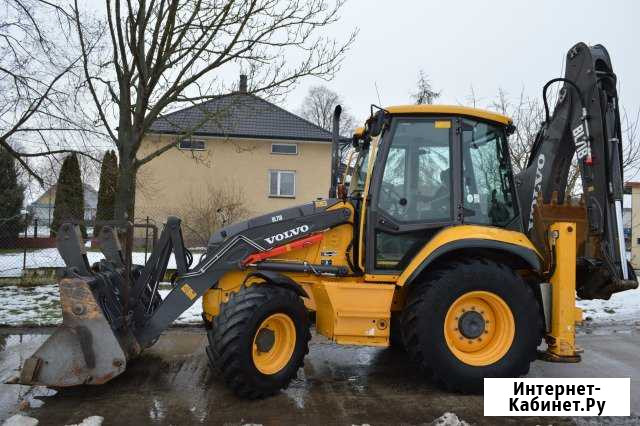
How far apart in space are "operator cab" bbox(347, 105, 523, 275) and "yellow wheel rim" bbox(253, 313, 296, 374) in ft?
3.00

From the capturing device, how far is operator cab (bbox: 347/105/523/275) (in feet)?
15.8

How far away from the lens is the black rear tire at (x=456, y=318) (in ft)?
14.7

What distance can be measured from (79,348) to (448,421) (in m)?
2.94

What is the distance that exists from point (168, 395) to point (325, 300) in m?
1.58

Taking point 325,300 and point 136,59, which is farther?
point 136,59

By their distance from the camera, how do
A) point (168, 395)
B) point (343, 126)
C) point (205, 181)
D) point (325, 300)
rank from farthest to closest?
1. point (343, 126)
2. point (205, 181)
3. point (325, 300)
4. point (168, 395)

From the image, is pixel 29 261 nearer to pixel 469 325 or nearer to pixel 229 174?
pixel 469 325

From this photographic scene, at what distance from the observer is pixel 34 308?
801 cm

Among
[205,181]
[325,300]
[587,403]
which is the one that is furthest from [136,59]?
[205,181]

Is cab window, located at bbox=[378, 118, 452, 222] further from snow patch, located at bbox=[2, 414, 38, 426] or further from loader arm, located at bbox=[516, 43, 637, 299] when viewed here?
snow patch, located at bbox=[2, 414, 38, 426]

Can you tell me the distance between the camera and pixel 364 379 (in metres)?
5.02

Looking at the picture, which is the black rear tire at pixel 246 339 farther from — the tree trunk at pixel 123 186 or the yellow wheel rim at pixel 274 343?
the tree trunk at pixel 123 186

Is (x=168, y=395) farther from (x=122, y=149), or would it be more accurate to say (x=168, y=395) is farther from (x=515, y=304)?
(x=122, y=149)

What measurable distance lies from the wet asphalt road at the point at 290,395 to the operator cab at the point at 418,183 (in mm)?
1124
